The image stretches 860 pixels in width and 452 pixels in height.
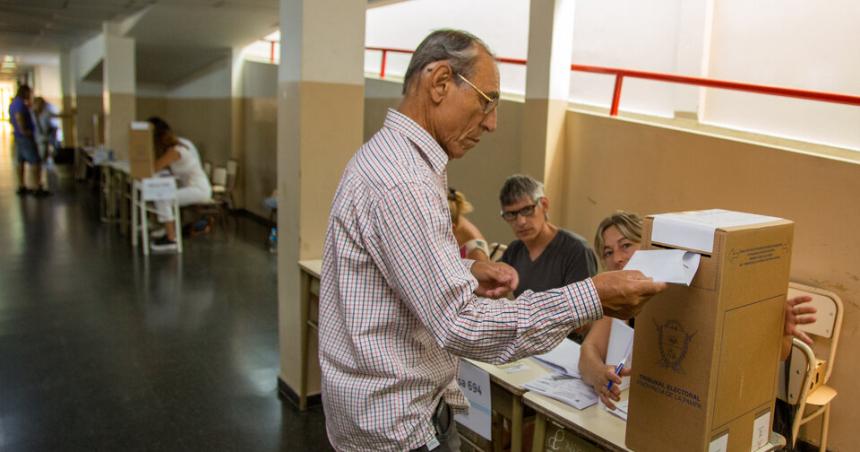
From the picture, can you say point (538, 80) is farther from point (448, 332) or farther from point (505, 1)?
point (448, 332)

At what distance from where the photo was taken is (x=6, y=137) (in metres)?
24.6

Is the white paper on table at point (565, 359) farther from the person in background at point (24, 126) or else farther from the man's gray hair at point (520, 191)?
the person in background at point (24, 126)

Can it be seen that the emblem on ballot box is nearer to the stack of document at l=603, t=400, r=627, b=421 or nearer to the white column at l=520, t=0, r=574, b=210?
the stack of document at l=603, t=400, r=627, b=421

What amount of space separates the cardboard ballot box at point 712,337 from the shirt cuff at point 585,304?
327mm

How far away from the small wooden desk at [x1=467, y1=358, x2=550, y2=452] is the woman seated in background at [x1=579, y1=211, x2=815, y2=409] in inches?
7.0

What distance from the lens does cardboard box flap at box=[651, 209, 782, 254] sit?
1.27 meters

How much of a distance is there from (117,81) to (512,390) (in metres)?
8.82

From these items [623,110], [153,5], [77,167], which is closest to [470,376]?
[623,110]

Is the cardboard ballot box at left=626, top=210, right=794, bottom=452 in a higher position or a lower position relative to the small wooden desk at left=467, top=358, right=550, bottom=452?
higher

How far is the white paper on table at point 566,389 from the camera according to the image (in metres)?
1.89

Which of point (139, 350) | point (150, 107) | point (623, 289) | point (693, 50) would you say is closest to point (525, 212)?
point (623, 289)

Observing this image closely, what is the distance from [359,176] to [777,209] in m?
2.77

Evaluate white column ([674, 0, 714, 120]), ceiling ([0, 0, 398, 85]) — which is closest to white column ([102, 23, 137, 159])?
ceiling ([0, 0, 398, 85])

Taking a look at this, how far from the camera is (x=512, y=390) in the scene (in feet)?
6.60
